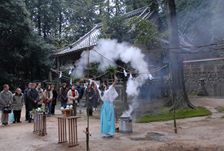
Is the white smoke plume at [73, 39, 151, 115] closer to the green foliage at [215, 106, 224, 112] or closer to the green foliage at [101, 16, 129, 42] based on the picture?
the green foliage at [101, 16, 129, 42]

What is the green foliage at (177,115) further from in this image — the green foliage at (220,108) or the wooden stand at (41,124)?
the wooden stand at (41,124)

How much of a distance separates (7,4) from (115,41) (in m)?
11.9

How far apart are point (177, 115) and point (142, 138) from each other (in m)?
4.54

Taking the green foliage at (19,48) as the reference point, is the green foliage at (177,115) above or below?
below

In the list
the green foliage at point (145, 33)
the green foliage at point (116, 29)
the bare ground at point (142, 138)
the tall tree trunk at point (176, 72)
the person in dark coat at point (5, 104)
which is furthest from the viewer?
the green foliage at point (116, 29)

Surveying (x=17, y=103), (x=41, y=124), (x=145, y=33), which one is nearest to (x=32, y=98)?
(x=17, y=103)

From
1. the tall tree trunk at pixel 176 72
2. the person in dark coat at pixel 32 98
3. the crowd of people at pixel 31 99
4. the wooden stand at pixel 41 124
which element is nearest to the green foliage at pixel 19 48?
the crowd of people at pixel 31 99

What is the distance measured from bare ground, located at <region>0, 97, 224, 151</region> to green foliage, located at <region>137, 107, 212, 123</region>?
71 cm

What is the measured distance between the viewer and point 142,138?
30.3 feet

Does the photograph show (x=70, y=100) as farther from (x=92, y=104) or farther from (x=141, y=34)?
(x=141, y=34)

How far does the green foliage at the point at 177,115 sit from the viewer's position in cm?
1277

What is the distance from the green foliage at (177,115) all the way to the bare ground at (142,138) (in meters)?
0.71

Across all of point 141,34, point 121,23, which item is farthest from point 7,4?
point 141,34

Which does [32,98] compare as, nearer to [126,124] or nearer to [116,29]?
[126,124]
